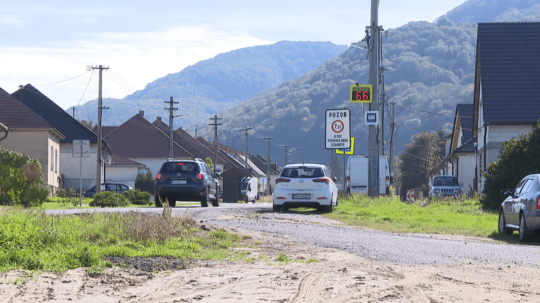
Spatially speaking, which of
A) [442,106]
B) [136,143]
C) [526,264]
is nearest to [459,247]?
[526,264]

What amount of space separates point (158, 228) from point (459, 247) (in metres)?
5.16

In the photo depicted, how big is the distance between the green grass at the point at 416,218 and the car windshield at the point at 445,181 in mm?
14955

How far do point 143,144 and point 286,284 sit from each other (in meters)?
72.0

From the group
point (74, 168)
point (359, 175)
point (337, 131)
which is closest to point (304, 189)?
point (337, 131)

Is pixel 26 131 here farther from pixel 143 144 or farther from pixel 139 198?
pixel 143 144

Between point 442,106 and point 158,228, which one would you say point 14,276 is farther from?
point 442,106

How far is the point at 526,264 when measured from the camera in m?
10.3

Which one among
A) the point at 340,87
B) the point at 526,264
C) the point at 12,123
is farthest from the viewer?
the point at 340,87

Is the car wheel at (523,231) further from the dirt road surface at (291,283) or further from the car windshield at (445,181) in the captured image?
the car windshield at (445,181)

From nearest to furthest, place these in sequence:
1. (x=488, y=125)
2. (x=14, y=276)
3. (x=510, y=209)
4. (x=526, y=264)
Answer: (x=14, y=276), (x=526, y=264), (x=510, y=209), (x=488, y=125)

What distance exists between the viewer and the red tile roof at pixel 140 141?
7744cm

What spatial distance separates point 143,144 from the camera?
78625 millimetres

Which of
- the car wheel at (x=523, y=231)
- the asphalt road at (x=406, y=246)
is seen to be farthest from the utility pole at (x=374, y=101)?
the car wheel at (x=523, y=231)

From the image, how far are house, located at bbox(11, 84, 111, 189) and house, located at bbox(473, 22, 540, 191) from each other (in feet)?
103
